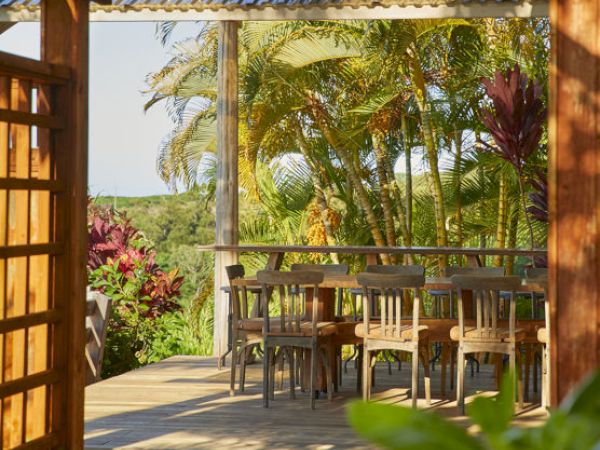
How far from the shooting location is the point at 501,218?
11539 mm

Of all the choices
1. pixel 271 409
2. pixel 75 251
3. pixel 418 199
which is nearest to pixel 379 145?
pixel 418 199

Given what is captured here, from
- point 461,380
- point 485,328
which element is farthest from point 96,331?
point 485,328

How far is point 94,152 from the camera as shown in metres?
30.7

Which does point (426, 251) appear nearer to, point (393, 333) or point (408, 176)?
point (393, 333)

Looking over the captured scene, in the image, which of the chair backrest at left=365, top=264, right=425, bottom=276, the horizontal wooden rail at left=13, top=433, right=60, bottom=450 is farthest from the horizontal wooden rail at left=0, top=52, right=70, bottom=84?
the chair backrest at left=365, top=264, right=425, bottom=276

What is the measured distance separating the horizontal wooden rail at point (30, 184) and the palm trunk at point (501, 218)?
7.63 metres

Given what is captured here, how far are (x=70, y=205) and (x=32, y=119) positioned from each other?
467 mm

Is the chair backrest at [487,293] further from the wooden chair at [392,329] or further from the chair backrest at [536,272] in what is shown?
the chair backrest at [536,272]

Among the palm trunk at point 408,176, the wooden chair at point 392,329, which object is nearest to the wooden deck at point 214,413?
the wooden chair at point 392,329

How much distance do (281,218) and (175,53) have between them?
5265 millimetres

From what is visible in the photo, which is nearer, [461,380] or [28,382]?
[28,382]

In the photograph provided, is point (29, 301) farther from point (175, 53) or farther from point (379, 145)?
point (175, 53)

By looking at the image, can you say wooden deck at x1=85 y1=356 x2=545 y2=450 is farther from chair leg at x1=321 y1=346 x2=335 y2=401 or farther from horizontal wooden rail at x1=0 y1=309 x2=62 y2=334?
horizontal wooden rail at x1=0 y1=309 x2=62 y2=334

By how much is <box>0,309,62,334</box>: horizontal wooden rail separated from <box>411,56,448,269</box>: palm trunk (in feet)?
25.9
